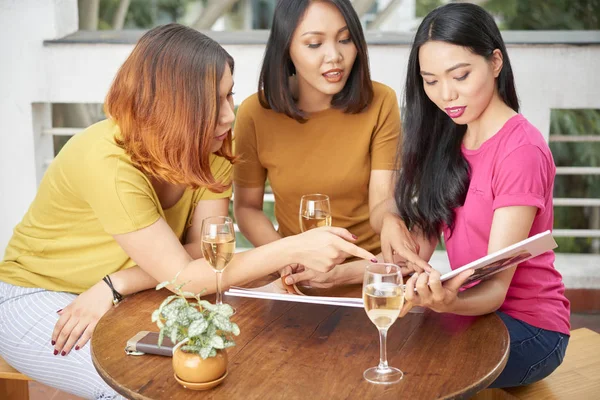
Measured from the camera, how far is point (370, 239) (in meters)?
2.62

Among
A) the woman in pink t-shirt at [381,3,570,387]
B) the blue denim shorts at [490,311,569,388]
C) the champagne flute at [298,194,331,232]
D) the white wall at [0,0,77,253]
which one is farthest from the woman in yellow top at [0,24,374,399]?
the white wall at [0,0,77,253]

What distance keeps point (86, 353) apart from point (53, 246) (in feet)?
1.30

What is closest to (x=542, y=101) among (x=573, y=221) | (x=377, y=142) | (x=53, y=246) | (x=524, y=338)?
(x=377, y=142)

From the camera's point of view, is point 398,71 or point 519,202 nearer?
point 519,202

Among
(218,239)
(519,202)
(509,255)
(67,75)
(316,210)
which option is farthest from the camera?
(67,75)

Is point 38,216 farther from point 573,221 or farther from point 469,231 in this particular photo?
point 573,221

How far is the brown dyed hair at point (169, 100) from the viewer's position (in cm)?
192

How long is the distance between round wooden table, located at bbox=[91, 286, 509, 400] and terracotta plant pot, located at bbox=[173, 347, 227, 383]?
0.03 meters

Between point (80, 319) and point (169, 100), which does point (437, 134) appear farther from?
point (80, 319)

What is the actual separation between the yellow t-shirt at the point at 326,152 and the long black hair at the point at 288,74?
0.05 meters

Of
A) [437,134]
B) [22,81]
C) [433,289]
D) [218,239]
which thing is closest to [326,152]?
[437,134]

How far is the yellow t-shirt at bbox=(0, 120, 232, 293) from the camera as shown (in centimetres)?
189

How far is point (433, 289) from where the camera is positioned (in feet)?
5.15

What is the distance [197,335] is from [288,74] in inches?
54.3
